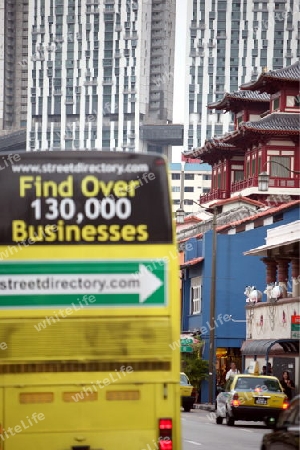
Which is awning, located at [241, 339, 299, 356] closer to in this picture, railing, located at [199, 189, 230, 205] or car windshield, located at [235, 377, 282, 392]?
car windshield, located at [235, 377, 282, 392]

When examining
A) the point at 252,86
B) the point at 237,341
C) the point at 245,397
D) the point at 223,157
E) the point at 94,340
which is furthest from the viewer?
the point at 223,157

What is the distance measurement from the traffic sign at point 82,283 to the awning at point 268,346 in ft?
119

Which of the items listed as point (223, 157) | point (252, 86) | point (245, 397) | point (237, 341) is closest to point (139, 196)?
point (245, 397)

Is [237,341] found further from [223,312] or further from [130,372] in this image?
[130,372]

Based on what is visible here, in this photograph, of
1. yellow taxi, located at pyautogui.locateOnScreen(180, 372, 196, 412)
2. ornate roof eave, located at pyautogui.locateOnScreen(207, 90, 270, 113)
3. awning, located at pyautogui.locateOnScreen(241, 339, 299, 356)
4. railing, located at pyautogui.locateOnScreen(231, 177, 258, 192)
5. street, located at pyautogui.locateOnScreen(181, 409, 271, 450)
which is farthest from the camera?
ornate roof eave, located at pyautogui.locateOnScreen(207, 90, 270, 113)

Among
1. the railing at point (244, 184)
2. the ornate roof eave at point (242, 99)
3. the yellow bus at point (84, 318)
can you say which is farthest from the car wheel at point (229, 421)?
the ornate roof eave at point (242, 99)

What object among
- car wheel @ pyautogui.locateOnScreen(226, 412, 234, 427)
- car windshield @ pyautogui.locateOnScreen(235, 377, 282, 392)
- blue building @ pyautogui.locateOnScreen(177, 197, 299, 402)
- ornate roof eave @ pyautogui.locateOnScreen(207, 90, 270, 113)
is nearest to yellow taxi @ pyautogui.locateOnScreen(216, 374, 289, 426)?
car windshield @ pyautogui.locateOnScreen(235, 377, 282, 392)

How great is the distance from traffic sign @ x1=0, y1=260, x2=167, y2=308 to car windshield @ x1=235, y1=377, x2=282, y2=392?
815 inches

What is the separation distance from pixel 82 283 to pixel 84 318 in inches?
15.7

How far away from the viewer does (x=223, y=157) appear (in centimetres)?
9856

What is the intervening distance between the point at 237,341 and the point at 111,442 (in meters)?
Result: 52.8

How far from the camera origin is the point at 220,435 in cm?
3155

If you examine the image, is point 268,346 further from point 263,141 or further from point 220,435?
point 263,141

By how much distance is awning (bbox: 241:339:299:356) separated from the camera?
173ft
